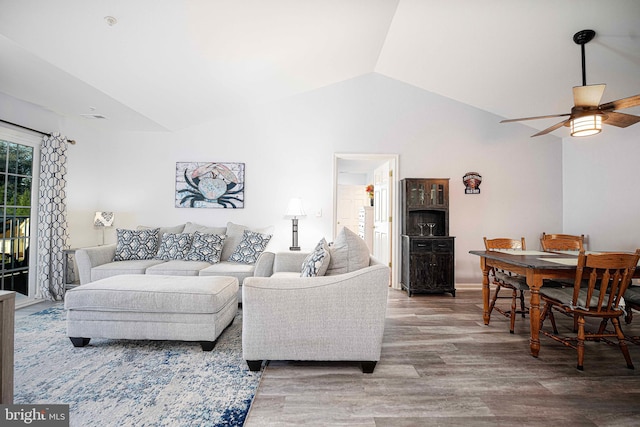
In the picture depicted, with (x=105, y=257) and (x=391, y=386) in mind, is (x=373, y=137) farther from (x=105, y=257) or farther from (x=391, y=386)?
(x=105, y=257)

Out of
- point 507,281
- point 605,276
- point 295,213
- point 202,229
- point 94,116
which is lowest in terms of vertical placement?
point 507,281

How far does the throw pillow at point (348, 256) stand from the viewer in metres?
2.41

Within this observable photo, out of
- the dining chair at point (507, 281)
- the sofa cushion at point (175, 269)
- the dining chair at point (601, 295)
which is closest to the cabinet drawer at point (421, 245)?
the dining chair at point (507, 281)

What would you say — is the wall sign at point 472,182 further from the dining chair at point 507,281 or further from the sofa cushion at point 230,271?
the sofa cushion at point 230,271

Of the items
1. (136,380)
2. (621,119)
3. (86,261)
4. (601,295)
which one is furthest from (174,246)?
(621,119)

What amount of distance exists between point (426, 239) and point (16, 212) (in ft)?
17.1

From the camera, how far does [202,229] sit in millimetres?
4406

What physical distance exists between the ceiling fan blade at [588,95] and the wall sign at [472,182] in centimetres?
230

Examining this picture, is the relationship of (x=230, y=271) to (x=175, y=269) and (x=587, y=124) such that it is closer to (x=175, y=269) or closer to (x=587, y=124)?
(x=175, y=269)

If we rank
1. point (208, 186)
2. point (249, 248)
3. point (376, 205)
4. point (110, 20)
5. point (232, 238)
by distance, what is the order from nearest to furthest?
point (110, 20), point (249, 248), point (232, 238), point (208, 186), point (376, 205)

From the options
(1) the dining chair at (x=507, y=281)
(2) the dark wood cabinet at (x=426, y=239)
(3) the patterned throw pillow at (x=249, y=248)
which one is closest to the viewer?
(1) the dining chair at (x=507, y=281)

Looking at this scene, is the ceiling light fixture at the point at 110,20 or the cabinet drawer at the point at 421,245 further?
the cabinet drawer at the point at 421,245

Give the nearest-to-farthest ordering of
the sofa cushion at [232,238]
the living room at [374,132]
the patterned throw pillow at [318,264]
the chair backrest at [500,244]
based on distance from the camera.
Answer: the patterned throw pillow at [318,264] → the chair backrest at [500,244] → the living room at [374,132] → the sofa cushion at [232,238]

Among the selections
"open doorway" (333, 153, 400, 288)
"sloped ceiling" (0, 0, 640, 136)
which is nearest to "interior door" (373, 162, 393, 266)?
"open doorway" (333, 153, 400, 288)
